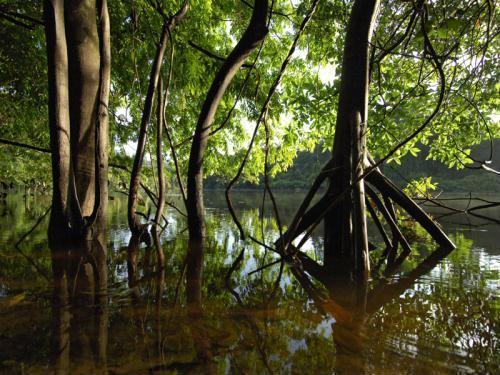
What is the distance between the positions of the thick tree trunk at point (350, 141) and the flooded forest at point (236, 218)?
26 mm

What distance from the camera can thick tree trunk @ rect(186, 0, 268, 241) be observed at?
579 centimetres

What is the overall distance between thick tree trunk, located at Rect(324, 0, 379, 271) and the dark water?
773 mm

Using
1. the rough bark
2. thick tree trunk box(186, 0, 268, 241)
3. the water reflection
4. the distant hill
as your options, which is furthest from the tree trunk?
the distant hill

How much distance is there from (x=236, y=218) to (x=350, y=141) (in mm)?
2032

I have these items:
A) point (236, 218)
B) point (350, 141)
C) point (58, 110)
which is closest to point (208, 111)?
point (236, 218)

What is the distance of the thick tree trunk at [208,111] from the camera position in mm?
5793

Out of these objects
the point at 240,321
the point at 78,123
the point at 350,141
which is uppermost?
the point at 78,123

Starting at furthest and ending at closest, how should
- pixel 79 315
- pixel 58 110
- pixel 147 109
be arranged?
pixel 147 109, pixel 58 110, pixel 79 315

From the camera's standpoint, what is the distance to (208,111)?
6203 millimetres

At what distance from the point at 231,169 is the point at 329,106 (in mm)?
3596

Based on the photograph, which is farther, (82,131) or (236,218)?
(82,131)

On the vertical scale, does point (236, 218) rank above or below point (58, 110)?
below

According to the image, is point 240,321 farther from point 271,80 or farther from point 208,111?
point 271,80

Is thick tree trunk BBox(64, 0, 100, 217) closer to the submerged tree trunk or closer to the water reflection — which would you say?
the submerged tree trunk
